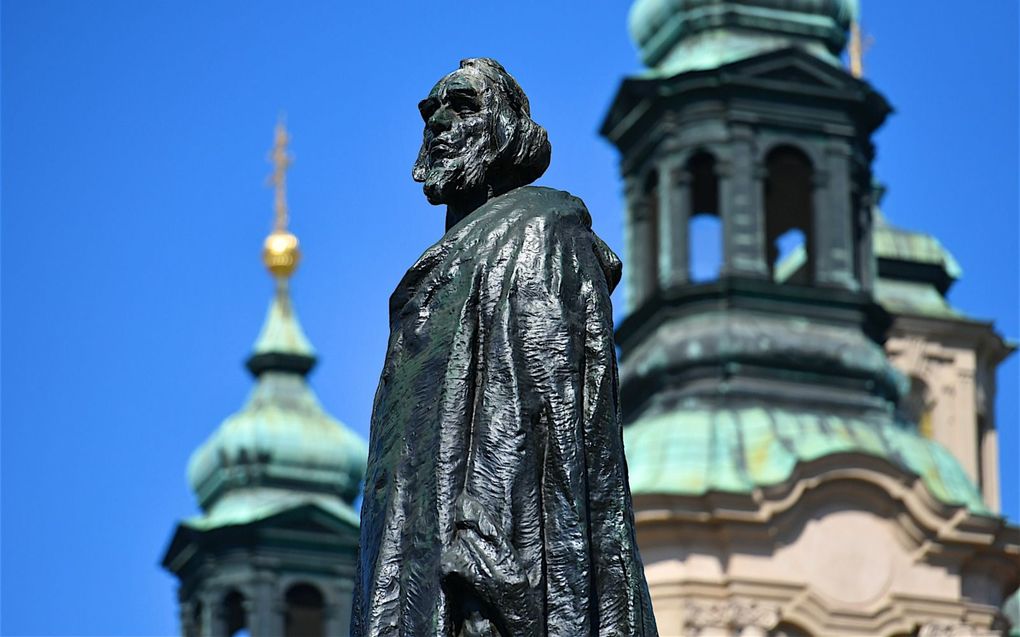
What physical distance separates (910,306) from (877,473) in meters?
17.5

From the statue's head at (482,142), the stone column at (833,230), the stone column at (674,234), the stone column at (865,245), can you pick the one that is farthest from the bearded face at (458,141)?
the stone column at (865,245)

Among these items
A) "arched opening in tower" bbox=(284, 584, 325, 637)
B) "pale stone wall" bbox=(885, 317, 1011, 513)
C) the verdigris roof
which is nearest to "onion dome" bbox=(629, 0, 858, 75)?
the verdigris roof

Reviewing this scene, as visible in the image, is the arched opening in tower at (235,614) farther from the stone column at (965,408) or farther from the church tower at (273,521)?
the stone column at (965,408)

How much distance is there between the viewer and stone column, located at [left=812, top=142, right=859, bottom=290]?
183ft

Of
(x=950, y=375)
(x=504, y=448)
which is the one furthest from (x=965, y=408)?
(x=504, y=448)

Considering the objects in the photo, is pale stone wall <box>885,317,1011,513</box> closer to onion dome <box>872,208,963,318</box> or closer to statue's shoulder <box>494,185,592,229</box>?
onion dome <box>872,208,963,318</box>

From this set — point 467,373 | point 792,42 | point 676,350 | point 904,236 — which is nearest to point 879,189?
point 904,236

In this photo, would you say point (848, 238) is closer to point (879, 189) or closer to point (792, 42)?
point (792, 42)

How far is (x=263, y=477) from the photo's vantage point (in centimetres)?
6656

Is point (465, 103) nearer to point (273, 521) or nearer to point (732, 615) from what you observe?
point (732, 615)

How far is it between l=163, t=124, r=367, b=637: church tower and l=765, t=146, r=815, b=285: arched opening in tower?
975 cm

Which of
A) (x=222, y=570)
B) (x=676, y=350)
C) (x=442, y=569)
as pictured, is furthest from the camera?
(x=222, y=570)

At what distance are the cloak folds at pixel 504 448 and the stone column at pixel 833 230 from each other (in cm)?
4553

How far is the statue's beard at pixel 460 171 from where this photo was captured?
10.5m
